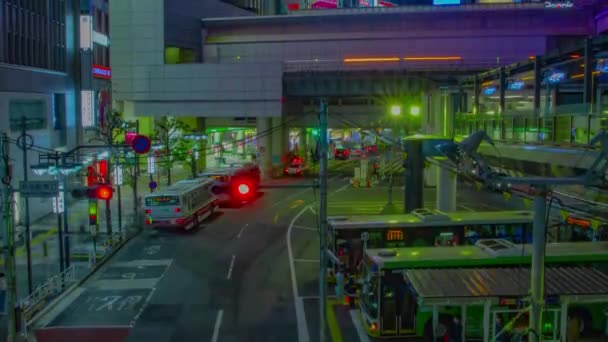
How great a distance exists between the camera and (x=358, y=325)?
18562 mm

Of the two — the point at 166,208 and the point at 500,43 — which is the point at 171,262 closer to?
the point at 166,208

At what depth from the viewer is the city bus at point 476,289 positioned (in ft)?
49.2

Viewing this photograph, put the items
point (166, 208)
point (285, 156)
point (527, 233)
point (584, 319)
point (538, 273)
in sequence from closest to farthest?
point (538, 273), point (584, 319), point (527, 233), point (166, 208), point (285, 156)

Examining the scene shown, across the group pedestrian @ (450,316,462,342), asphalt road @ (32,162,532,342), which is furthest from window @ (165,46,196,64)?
pedestrian @ (450,316,462,342)

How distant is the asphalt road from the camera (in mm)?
18484

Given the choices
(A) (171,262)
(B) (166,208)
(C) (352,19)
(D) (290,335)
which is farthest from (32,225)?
(C) (352,19)

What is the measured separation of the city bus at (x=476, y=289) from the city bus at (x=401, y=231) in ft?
11.4

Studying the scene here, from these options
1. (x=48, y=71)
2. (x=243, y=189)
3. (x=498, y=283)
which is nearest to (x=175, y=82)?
(x=48, y=71)

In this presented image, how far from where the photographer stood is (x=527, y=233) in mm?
24328

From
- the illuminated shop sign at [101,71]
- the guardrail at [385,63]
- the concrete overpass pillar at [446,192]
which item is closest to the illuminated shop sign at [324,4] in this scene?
the guardrail at [385,63]

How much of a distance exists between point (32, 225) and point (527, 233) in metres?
24.9

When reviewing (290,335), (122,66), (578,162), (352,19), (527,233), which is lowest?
(290,335)

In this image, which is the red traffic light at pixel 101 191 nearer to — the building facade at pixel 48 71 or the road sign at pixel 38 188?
the road sign at pixel 38 188

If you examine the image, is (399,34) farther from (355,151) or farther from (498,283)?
(498,283)
